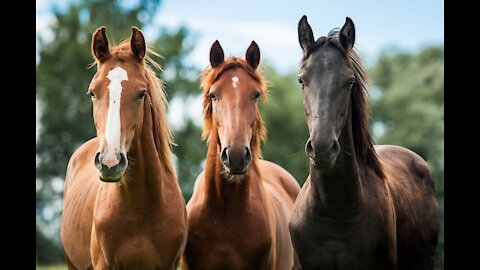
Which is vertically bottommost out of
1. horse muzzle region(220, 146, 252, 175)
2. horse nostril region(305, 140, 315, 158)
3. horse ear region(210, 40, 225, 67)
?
horse muzzle region(220, 146, 252, 175)

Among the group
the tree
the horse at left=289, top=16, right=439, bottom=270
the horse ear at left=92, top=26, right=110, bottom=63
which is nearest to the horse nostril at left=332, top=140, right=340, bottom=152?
the horse at left=289, top=16, right=439, bottom=270

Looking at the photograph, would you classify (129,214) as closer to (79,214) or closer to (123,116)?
(123,116)

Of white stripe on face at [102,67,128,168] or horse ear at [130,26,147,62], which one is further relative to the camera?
horse ear at [130,26,147,62]

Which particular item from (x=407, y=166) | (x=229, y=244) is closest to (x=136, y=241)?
(x=229, y=244)

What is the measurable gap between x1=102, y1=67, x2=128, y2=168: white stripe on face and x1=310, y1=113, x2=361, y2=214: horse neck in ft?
4.86

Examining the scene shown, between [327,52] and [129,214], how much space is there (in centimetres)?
199

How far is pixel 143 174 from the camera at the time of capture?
5.59m

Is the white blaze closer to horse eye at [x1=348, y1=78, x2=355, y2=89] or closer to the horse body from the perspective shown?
the horse body

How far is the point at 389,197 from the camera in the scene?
219 inches

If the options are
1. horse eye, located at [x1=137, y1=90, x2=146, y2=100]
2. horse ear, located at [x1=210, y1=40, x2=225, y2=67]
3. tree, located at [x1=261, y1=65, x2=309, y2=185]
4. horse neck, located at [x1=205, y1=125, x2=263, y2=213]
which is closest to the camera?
horse eye, located at [x1=137, y1=90, x2=146, y2=100]

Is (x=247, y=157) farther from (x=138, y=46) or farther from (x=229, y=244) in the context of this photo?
(x=138, y=46)

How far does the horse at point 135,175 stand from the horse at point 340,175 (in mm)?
1023

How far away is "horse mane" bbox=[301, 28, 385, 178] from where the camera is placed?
17.7 feet
